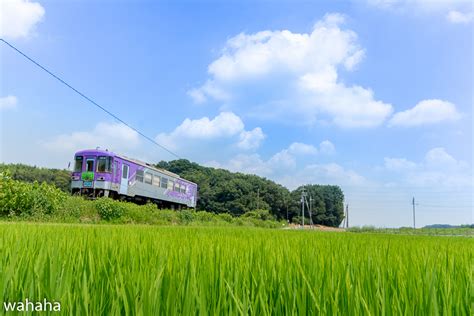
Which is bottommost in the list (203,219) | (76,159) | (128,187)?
(203,219)

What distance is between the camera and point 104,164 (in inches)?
654

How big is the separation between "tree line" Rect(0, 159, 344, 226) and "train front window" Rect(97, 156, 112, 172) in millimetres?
29703

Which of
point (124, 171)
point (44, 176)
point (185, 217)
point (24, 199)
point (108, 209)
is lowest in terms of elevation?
point (185, 217)

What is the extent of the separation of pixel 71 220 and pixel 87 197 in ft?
14.2

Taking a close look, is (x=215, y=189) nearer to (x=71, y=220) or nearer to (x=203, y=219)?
(x=203, y=219)

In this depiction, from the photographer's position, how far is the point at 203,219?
68.4ft

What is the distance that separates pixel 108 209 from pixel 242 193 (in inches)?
1508

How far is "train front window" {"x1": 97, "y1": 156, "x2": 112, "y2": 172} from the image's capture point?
16531 mm

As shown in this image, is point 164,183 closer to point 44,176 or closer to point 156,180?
point 156,180

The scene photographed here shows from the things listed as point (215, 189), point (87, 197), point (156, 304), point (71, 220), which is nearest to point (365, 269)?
point (156, 304)

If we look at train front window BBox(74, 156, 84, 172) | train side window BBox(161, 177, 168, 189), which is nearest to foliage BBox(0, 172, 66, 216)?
train front window BBox(74, 156, 84, 172)

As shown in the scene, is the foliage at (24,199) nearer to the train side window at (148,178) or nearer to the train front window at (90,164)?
the train front window at (90,164)

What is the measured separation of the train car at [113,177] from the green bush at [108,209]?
2020 mm

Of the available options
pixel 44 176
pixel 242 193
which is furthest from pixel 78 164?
pixel 242 193
